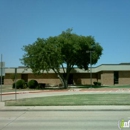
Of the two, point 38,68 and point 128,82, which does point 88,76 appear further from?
point 38,68

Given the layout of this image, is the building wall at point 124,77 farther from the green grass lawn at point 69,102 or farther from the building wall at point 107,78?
the green grass lawn at point 69,102

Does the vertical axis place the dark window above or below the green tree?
below

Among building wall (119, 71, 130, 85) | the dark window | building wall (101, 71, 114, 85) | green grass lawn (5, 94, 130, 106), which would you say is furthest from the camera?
the dark window

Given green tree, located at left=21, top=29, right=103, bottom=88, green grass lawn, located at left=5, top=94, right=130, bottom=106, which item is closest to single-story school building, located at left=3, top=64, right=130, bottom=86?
green tree, located at left=21, top=29, right=103, bottom=88

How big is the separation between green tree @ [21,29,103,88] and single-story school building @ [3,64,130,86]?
19.3ft

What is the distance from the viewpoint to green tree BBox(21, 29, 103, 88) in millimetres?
41719

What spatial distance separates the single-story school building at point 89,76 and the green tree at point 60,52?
5890 mm

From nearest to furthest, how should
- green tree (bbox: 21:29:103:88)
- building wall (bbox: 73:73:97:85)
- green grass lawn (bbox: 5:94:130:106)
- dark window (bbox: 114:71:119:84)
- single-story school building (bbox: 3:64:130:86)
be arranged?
green grass lawn (bbox: 5:94:130:106)
green tree (bbox: 21:29:103:88)
single-story school building (bbox: 3:64:130:86)
dark window (bbox: 114:71:119:84)
building wall (bbox: 73:73:97:85)

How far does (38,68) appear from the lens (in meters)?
41.8

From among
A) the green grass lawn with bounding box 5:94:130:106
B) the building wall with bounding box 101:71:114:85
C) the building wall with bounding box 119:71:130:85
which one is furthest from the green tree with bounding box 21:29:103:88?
the green grass lawn with bounding box 5:94:130:106

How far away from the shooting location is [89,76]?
68.4 metres

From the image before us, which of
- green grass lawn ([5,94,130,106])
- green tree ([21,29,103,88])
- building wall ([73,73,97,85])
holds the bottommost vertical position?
green grass lawn ([5,94,130,106])

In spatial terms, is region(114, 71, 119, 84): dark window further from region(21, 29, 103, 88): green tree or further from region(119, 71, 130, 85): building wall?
region(21, 29, 103, 88): green tree

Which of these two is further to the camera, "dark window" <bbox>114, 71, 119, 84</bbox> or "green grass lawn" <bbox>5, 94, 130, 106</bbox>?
"dark window" <bbox>114, 71, 119, 84</bbox>
